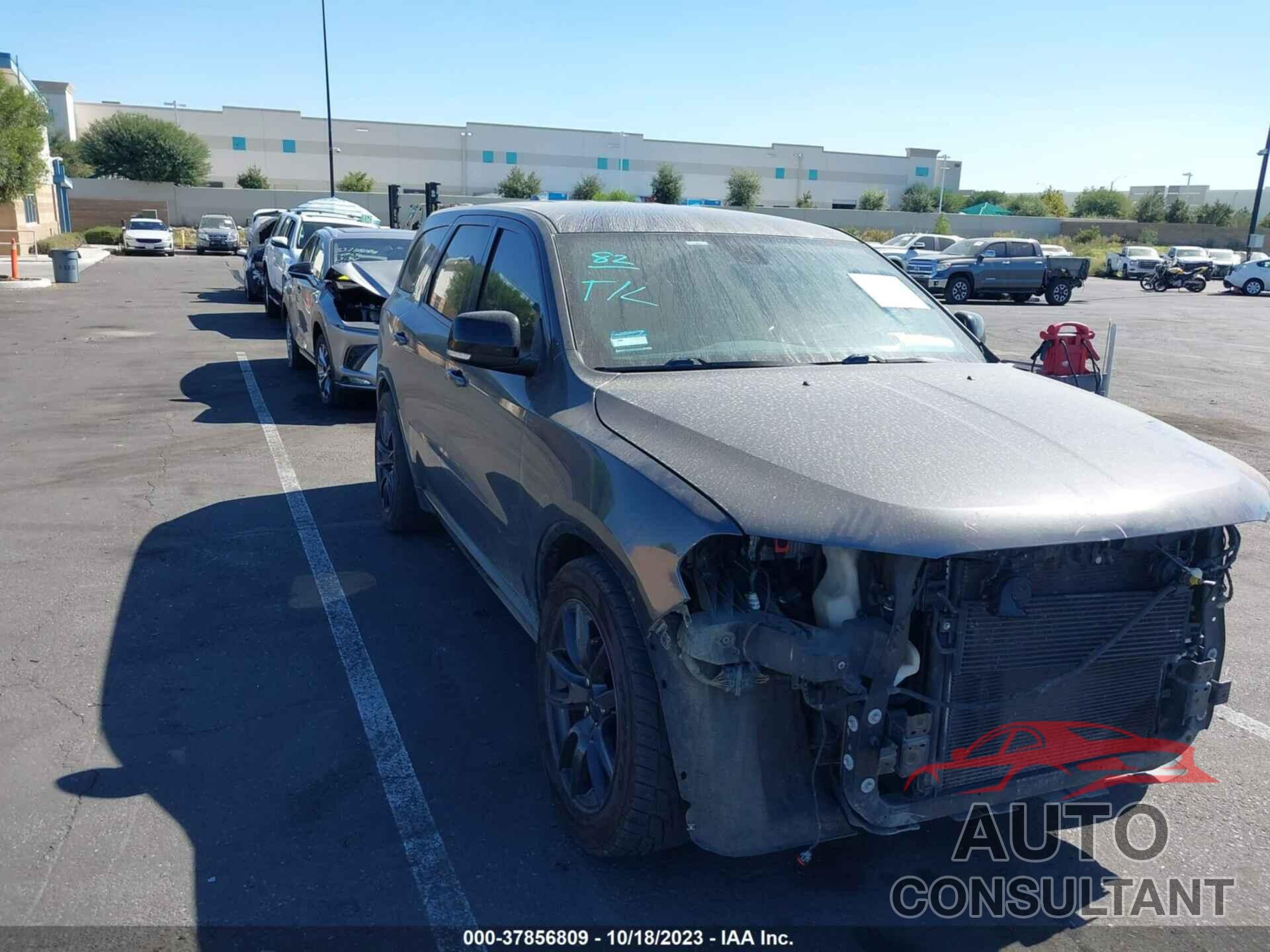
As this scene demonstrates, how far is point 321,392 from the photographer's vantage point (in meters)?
10.7

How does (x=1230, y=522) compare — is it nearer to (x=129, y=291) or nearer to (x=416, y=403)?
(x=416, y=403)

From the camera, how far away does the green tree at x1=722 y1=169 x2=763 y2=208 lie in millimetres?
78938

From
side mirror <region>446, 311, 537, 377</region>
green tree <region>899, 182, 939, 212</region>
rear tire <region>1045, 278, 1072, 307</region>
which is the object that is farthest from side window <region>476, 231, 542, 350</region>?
green tree <region>899, 182, 939, 212</region>

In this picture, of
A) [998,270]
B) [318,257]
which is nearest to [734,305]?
[318,257]

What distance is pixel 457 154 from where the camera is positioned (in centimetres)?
7800

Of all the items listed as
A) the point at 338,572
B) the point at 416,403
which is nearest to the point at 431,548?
the point at 338,572

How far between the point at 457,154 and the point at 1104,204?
56645mm

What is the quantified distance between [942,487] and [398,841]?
2100 millimetres

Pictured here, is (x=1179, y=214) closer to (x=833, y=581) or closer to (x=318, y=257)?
(x=318, y=257)

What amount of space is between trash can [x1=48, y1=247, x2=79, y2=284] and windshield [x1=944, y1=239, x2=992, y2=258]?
2541 centimetres

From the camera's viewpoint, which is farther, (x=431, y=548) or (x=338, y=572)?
(x=431, y=548)

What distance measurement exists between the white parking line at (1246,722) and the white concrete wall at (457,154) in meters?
77.6

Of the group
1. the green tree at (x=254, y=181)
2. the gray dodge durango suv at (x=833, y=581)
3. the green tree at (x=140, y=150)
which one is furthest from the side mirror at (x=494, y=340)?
the green tree at (x=254, y=181)

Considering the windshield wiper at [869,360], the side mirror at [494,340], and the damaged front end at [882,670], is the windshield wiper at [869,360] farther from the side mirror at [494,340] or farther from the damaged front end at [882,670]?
the damaged front end at [882,670]
